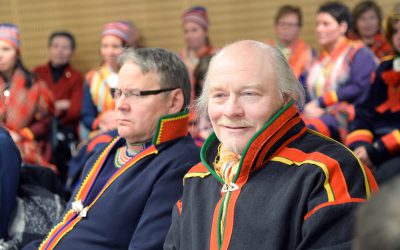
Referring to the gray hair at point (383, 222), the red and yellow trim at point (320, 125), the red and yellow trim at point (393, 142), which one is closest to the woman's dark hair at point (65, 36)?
the red and yellow trim at point (320, 125)

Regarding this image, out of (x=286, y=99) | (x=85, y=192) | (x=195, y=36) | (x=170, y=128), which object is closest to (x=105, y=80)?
(x=195, y=36)

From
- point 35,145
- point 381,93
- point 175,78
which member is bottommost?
point 35,145

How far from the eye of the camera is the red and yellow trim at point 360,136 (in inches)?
161

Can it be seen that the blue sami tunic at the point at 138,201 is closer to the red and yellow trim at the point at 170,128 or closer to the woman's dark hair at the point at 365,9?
the red and yellow trim at the point at 170,128

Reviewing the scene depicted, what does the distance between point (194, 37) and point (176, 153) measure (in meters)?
3.41

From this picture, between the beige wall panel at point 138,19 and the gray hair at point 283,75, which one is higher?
the gray hair at point 283,75

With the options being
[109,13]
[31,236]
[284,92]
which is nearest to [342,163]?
[284,92]

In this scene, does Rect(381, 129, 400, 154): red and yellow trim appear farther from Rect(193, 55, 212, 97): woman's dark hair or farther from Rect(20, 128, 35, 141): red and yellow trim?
Rect(20, 128, 35, 141): red and yellow trim

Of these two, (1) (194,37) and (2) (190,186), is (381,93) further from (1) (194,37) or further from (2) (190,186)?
(1) (194,37)

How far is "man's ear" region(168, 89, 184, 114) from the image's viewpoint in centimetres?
304

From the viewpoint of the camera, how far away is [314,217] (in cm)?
203

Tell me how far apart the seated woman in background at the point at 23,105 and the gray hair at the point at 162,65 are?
2180 millimetres

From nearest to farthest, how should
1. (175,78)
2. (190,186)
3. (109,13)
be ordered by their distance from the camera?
(190,186) → (175,78) → (109,13)

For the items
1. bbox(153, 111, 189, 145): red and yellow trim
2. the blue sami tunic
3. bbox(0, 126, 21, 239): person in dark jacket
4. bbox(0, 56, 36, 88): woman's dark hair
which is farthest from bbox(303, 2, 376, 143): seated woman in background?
bbox(0, 56, 36, 88): woman's dark hair
